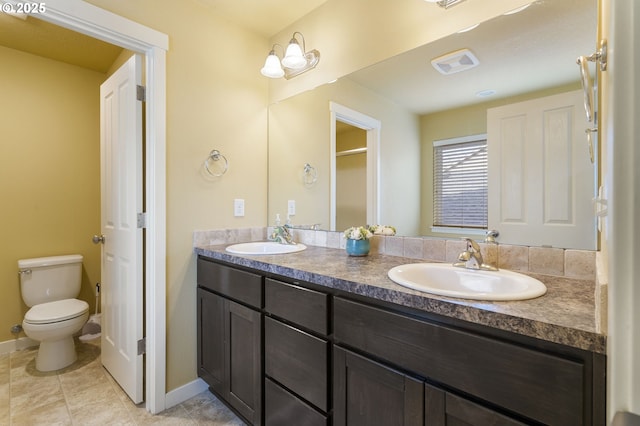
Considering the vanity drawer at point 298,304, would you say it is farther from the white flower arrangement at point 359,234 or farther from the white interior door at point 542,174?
the white interior door at point 542,174

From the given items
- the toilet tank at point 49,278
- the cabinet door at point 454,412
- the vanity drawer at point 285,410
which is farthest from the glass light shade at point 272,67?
the toilet tank at point 49,278

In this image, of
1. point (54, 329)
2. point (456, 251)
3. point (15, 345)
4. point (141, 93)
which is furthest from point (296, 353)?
point (15, 345)

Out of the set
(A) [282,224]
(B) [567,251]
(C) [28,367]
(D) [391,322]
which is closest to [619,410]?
(D) [391,322]

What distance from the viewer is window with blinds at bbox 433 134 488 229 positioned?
135cm

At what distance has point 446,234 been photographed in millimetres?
1450

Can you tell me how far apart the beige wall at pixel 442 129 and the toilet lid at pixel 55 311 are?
7.96ft

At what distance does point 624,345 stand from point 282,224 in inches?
80.0

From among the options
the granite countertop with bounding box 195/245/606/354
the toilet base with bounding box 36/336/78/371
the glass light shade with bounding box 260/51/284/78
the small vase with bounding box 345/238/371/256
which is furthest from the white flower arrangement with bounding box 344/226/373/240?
the toilet base with bounding box 36/336/78/371

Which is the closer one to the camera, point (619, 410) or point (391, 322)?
point (619, 410)

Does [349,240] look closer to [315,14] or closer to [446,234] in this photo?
[446,234]

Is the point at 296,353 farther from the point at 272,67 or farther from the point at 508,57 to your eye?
the point at 272,67

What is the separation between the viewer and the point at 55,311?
7.10 ft

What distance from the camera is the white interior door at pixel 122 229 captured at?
1.75 meters

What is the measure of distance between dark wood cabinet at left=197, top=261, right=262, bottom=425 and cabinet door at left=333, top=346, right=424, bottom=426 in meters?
0.48
